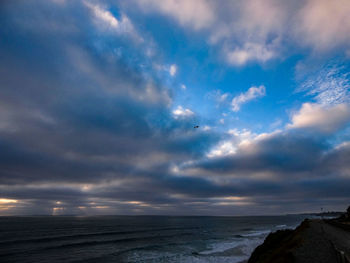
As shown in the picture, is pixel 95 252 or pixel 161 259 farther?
pixel 95 252

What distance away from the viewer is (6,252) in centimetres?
4088

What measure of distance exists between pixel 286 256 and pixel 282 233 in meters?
19.2

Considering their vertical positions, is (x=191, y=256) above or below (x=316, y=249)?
below

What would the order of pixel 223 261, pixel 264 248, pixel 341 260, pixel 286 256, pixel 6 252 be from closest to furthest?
pixel 341 260
pixel 286 256
pixel 264 248
pixel 223 261
pixel 6 252

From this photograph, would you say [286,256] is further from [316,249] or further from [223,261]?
[223,261]

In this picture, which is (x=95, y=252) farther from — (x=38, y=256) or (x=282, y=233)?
Answer: (x=282, y=233)

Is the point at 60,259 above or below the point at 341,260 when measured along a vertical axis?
below

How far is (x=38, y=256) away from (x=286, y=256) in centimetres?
4023

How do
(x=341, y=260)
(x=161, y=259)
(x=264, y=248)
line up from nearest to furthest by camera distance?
1. (x=341, y=260)
2. (x=264, y=248)
3. (x=161, y=259)

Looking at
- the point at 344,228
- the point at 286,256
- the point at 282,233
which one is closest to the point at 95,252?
the point at 282,233

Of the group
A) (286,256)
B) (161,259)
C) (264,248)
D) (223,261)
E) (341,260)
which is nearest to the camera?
(341,260)

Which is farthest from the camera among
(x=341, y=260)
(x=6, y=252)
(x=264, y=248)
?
(x=6, y=252)

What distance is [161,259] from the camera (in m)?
36.1

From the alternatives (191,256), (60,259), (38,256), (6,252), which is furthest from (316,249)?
(6,252)
